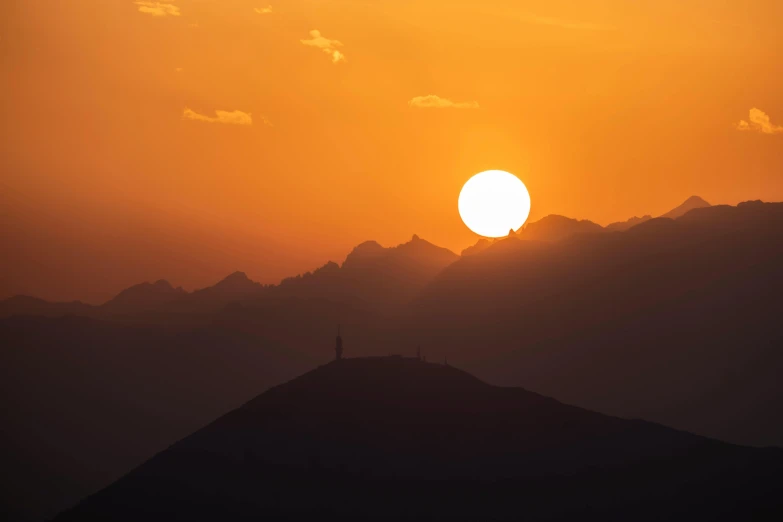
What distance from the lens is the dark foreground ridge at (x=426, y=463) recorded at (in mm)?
161875

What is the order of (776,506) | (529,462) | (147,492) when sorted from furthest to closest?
(147,492) → (529,462) → (776,506)

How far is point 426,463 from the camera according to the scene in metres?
171

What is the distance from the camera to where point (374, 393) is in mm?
187125

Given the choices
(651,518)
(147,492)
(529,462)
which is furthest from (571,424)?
(147,492)

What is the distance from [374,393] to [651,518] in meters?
58.5

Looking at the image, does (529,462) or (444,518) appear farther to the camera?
(529,462)

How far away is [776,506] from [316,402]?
283 feet

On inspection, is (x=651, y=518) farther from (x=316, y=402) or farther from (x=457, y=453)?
(x=316, y=402)

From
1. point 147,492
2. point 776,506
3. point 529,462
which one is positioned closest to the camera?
point 776,506

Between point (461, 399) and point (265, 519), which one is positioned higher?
point (461, 399)

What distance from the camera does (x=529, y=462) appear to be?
→ 558 ft

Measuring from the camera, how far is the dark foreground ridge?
161875mm

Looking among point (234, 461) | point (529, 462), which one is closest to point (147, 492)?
point (234, 461)

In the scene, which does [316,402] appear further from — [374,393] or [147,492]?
[147,492]
